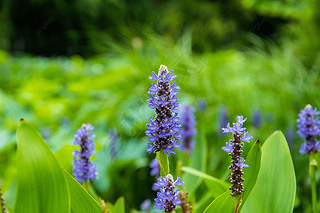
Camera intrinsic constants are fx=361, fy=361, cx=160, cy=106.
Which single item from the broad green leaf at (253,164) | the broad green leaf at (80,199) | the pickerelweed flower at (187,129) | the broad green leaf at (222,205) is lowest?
the broad green leaf at (222,205)

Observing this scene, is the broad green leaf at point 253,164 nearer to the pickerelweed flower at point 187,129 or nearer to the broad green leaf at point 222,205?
the broad green leaf at point 222,205

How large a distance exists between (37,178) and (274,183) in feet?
2.40

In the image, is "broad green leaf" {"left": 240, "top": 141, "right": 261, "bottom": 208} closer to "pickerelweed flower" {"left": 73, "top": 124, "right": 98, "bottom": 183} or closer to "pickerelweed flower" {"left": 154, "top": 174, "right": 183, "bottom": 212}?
"pickerelweed flower" {"left": 154, "top": 174, "right": 183, "bottom": 212}

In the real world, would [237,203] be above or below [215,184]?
below

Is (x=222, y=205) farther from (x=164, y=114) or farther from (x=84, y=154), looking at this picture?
(x=84, y=154)

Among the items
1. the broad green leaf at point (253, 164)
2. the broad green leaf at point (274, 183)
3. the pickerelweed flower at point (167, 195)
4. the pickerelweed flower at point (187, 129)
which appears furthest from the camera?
the pickerelweed flower at point (187, 129)

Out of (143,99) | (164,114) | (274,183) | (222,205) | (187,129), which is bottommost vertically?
(222,205)

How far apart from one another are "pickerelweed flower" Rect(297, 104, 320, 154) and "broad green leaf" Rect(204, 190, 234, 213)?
0.48 metres

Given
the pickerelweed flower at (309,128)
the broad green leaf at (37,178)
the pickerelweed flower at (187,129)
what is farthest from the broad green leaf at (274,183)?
the pickerelweed flower at (187,129)

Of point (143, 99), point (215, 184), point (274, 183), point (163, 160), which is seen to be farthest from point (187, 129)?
point (163, 160)

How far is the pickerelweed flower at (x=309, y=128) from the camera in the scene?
1.25 meters

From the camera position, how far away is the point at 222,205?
93cm

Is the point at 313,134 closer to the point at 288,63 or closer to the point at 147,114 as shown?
the point at 147,114

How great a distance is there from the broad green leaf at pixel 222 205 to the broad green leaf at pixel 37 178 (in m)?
0.38
